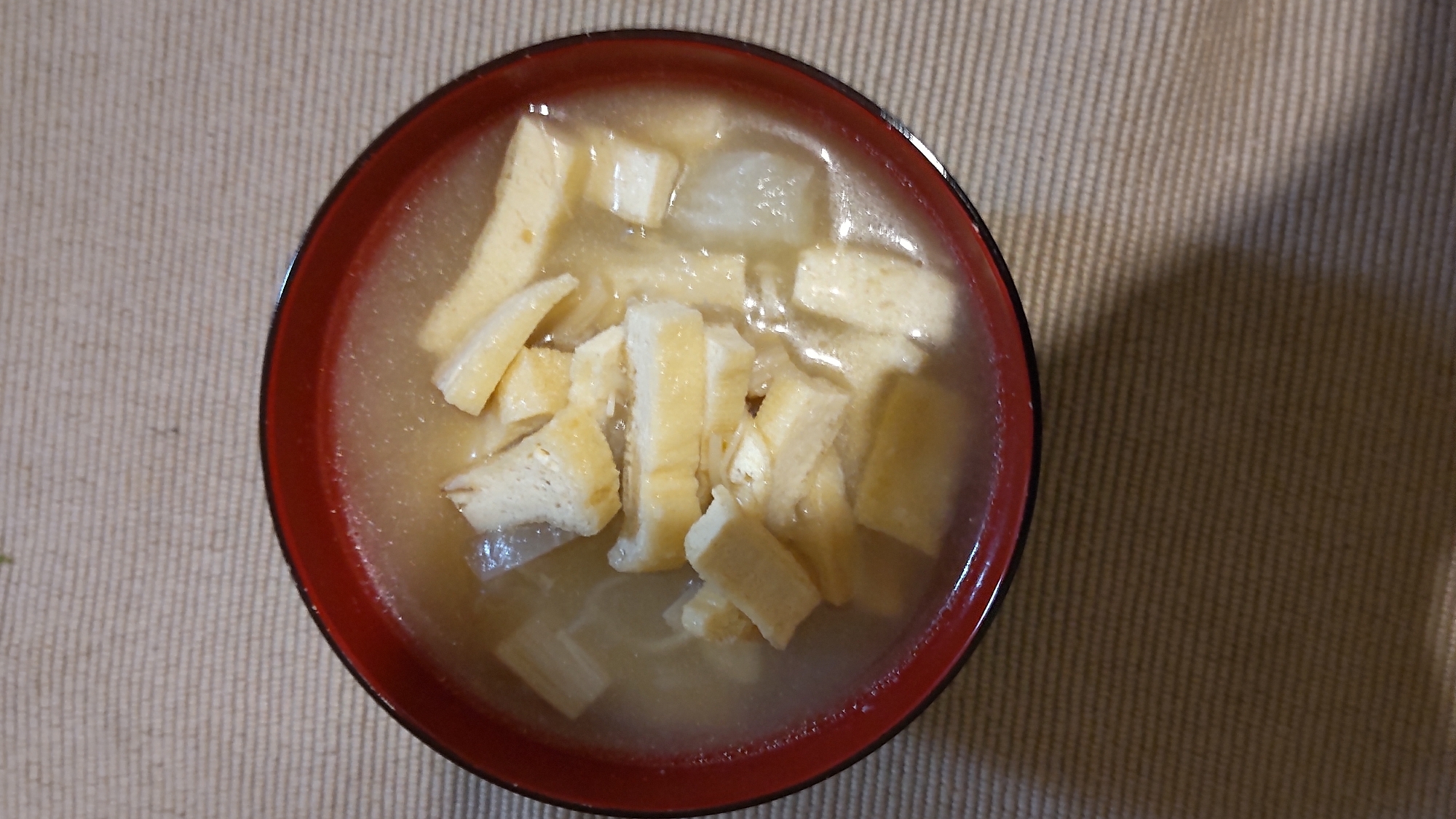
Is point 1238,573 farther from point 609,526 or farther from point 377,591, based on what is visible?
point 377,591

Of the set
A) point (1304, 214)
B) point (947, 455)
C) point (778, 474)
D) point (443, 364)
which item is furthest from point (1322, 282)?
point (443, 364)

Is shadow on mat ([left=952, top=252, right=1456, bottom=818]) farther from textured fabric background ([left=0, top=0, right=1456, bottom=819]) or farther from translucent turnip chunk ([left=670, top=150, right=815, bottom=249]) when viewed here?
translucent turnip chunk ([left=670, top=150, right=815, bottom=249])

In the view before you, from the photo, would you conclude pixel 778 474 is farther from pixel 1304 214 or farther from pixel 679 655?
pixel 1304 214

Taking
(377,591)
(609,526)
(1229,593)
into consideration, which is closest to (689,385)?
(609,526)

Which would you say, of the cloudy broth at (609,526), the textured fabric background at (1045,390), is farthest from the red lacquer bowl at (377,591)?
the textured fabric background at (1045,390)

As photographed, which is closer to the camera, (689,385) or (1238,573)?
(689,385)

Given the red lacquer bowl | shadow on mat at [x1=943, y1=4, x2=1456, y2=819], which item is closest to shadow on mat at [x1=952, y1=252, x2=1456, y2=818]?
shadow on mat at [x1=943, y1=4, x2=1456, y2=819]

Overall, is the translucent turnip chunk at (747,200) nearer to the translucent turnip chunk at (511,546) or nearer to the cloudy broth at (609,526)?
the cloudy broth at (609,526)
